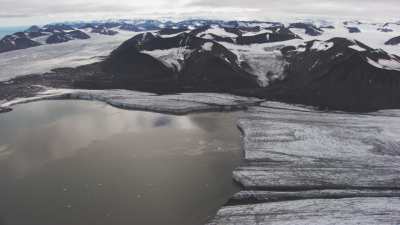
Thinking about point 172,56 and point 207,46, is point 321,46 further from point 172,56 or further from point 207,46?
point 172,56

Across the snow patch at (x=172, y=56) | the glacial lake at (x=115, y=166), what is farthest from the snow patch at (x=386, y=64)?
the snow patch at (x=172, y=56)

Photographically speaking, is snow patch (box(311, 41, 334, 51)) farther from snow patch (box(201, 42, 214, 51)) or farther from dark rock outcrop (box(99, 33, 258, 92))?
snow patch (box(201, 42, 214, 51))

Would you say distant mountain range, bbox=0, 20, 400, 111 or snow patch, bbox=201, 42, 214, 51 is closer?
distant mountain range, bbox=0, 20, 400, 111

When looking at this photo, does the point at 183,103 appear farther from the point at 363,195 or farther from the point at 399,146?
the point at 363,195

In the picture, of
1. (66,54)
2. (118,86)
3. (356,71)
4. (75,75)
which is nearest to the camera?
(356,71)

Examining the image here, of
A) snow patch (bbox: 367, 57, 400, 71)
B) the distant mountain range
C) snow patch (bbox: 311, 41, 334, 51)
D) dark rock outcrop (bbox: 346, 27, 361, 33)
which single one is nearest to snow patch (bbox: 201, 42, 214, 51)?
the distant mountain range

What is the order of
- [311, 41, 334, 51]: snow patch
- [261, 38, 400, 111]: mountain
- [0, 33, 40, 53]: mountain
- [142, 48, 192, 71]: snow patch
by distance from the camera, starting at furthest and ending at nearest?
1. [0, 33, 40, 53]: mountain
2. [142, 48, 192, 71]: snow patch
3. [311, 41, 334, 51]: snow patch
4. [261, 38, 400, 111]: mountain

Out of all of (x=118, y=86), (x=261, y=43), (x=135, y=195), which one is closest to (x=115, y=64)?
(x=118, y=86)

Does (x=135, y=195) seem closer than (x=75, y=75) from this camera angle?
Yes
